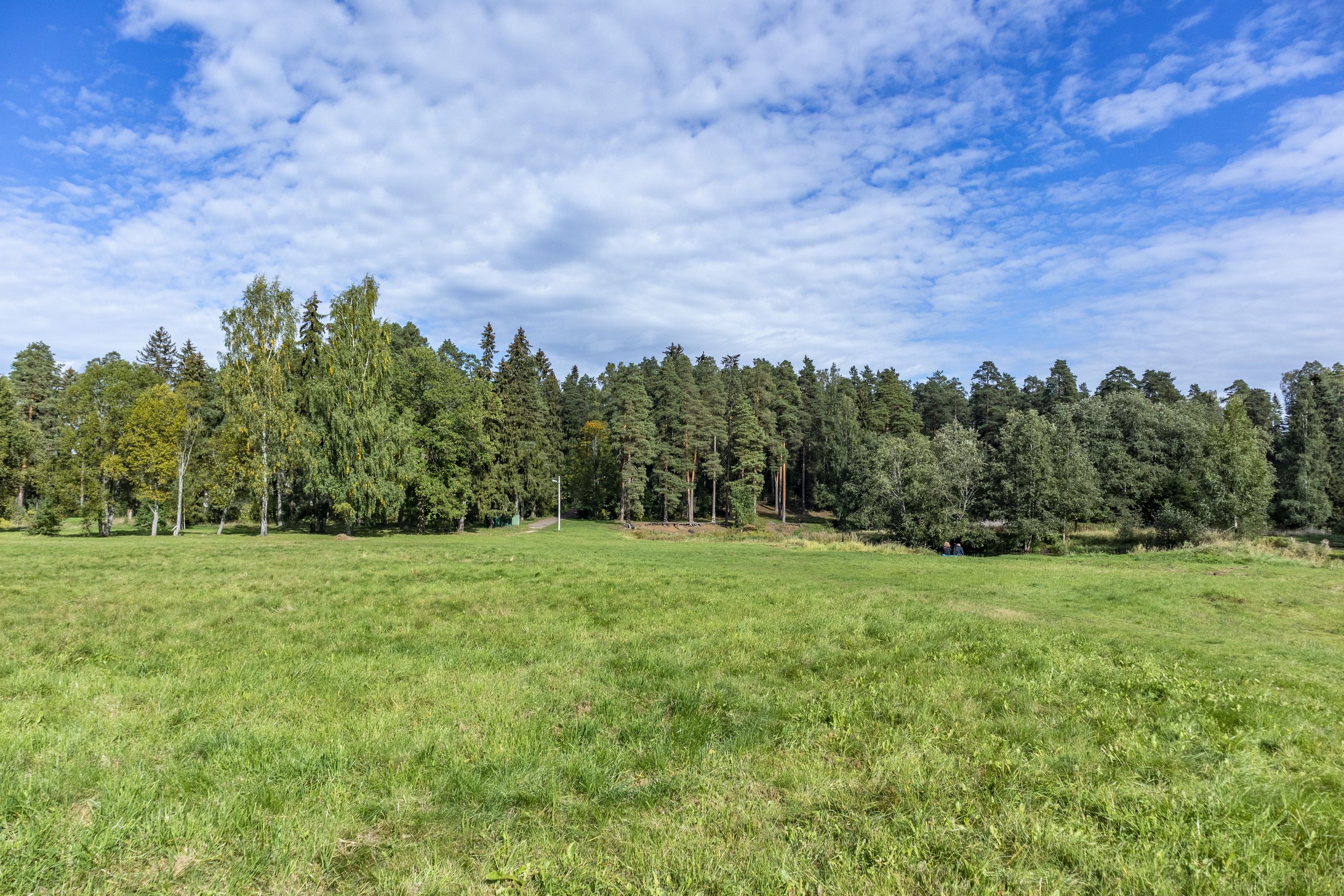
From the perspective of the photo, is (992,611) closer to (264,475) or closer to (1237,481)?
(264,475)

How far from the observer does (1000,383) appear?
101 m

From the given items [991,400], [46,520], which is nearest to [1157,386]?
[991,400]

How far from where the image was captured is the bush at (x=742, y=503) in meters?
69.0

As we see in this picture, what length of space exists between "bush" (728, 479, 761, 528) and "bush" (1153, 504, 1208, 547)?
3810 cm

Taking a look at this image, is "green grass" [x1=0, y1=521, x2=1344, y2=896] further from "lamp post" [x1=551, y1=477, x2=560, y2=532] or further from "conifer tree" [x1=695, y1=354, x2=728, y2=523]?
"conifer tree" [x1=695, y1=354, x2=728, y2=523]

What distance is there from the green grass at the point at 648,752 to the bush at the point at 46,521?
43.9m

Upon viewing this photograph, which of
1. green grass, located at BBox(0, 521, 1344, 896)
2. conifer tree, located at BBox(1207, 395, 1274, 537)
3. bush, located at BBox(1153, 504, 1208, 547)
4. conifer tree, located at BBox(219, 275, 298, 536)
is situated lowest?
bush, located at BBox(1153, 504, 1208, 547)

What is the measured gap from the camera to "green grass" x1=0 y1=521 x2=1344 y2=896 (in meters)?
4.23

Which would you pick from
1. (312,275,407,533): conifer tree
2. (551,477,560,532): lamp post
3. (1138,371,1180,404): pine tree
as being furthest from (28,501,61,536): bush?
(1138,371,1180,404): pine tree

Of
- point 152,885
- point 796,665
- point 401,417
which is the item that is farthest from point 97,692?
point 401,417

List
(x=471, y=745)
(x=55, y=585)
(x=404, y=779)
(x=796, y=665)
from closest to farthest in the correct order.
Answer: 1. (x=404, y=779)
2. (x=471, y=745)
3. (x=796, y=665)
4. (x=55, y=585)

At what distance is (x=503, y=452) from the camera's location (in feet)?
200

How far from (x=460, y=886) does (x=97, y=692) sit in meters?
6.91

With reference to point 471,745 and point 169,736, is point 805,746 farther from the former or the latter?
point 169,736
